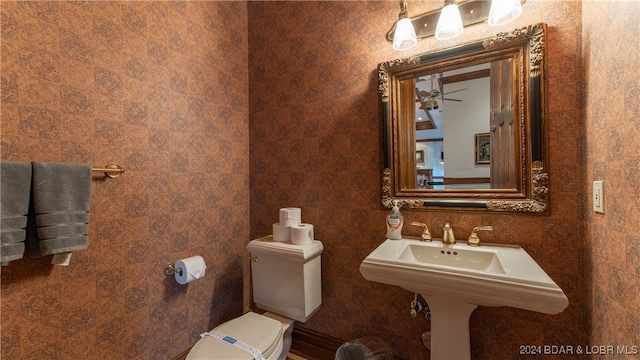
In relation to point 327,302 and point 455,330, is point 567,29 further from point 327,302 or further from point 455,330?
point 327,302

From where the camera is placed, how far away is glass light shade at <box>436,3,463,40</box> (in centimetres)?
112

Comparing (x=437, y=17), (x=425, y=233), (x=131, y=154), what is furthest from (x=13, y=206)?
(x=437, y=17)

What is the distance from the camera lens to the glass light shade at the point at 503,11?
104 cm

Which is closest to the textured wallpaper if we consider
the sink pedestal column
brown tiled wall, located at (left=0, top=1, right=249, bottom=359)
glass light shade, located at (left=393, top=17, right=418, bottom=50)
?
brown tiled wall, located at (left=0, top=1, right=249, bottom=359)

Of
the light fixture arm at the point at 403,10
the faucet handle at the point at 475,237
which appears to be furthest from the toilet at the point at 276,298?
the light fixture arm at the point at 403,10

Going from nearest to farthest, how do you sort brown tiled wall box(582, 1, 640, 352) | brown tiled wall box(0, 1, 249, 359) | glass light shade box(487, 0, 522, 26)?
1. brown tiled wall box(582, 1, 640, 352)
2. brown tiled wall box(0, 1, 249, 359)
3. glass light shade box(487, 0, 522, 26)

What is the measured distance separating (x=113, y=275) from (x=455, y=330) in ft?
4.87

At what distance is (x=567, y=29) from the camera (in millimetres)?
1052

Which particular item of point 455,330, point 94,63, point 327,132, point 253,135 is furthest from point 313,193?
point 94,63

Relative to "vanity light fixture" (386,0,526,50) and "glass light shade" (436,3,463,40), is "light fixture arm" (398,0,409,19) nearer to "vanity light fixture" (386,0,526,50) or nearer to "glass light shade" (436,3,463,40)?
"vanity light fixture" (386,0,526,50)

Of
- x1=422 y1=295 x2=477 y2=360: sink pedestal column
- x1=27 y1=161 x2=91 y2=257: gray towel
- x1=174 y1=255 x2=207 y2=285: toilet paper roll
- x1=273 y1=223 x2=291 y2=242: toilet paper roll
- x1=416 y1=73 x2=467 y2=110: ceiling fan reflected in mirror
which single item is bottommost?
x1=422 y1=295 x2=477 y2=360: sink pedestal column

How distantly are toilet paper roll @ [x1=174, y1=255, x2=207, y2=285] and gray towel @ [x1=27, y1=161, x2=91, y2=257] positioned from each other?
0.43 meters

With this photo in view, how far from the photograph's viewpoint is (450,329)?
1024mm

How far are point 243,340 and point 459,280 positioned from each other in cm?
96
